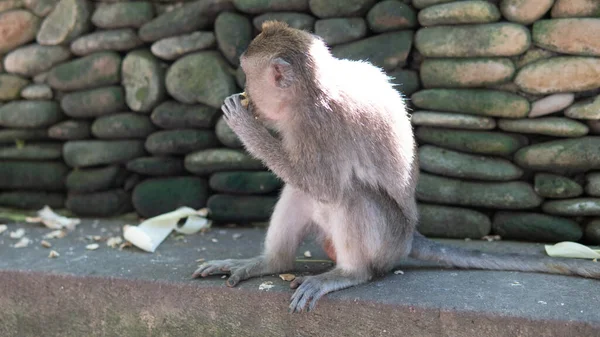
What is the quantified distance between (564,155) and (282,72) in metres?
1.97

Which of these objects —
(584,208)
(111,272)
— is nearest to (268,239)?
(111,272)

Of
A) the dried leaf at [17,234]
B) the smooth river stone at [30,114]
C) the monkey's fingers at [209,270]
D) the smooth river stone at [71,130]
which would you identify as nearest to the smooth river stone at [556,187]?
the monkey's fingers at [209,270]

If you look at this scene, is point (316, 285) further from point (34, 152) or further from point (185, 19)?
point (34, 152)

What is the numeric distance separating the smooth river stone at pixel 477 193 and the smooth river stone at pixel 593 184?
0.30 meters

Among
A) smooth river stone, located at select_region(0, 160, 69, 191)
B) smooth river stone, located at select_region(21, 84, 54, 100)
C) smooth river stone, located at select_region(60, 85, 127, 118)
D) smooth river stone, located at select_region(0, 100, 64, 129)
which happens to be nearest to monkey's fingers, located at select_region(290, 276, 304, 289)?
smooth river stone, located at select_region(60, 85, 127, 118)

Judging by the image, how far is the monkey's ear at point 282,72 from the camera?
316cm

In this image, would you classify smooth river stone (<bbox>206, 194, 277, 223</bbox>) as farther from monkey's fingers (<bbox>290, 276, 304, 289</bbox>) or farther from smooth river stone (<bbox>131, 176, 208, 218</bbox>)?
monkey's fingers (<bbox>290, 276, 304, 289</bbox>)

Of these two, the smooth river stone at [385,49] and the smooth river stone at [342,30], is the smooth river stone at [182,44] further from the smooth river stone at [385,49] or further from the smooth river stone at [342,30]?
the smooth river stone at [385,49]

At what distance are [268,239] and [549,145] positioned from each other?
189 cm

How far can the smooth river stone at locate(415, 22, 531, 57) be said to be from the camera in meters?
4.09

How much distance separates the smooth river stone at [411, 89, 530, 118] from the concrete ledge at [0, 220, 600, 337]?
2.84 ft

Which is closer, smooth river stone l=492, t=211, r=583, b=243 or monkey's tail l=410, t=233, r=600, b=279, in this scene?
monkey's tail l=410, t=233, r=600, b=279

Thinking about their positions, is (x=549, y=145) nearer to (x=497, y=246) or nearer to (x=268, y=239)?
(x=497, y=246)

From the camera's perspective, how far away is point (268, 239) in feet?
11.9
